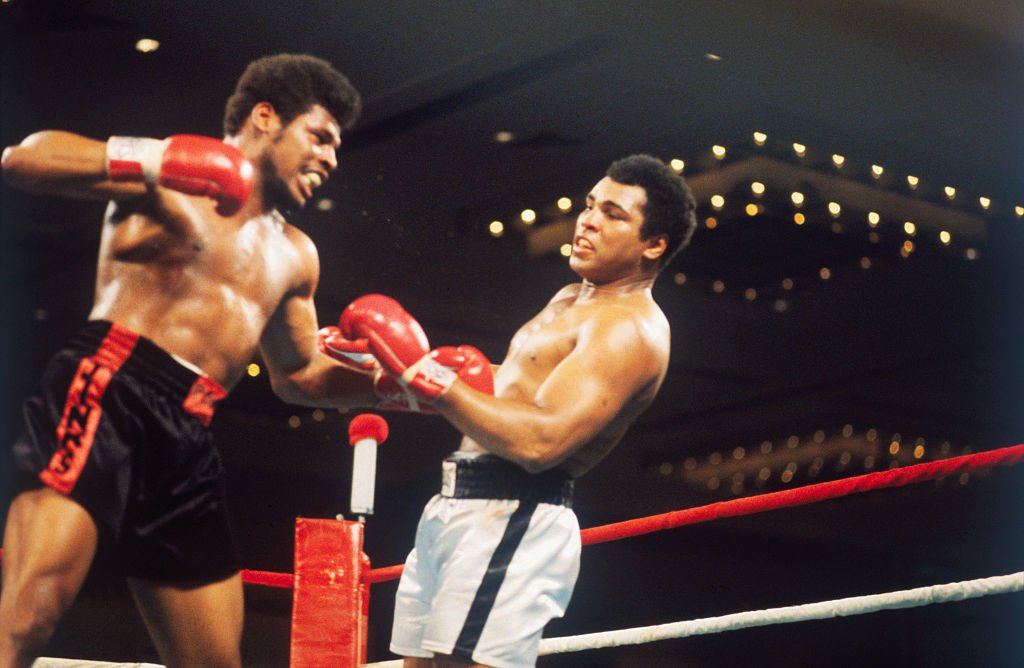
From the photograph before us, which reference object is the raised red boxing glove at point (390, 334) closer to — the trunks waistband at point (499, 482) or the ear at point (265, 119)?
the trunks waistband at point (499, 482)

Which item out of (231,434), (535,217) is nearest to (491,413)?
(535,217)

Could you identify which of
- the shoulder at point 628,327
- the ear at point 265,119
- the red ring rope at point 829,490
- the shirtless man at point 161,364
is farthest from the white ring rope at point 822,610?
the ear at point 265,119

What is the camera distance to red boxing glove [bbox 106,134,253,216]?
1530 mm

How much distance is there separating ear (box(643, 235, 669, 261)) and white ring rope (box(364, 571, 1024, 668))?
0.60 meters

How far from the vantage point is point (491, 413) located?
5.57ft

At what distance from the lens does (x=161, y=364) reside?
160 cm

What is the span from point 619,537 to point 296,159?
991 mm

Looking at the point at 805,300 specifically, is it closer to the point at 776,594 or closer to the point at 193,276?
the point at 776,594

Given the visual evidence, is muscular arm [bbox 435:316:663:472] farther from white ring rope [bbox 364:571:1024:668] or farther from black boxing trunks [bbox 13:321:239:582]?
white ring rope [bbox 364:571:1024:668]

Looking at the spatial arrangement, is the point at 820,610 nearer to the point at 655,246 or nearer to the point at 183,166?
the point at 655,246

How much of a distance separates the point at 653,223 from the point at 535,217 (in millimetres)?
5487

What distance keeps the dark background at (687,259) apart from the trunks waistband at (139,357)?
2.96 metres

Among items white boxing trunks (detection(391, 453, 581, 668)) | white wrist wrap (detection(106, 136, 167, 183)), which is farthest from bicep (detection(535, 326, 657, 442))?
white wrist wrap (detection(106, 136, 167, 183))

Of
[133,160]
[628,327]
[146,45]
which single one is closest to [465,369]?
[628,327]
